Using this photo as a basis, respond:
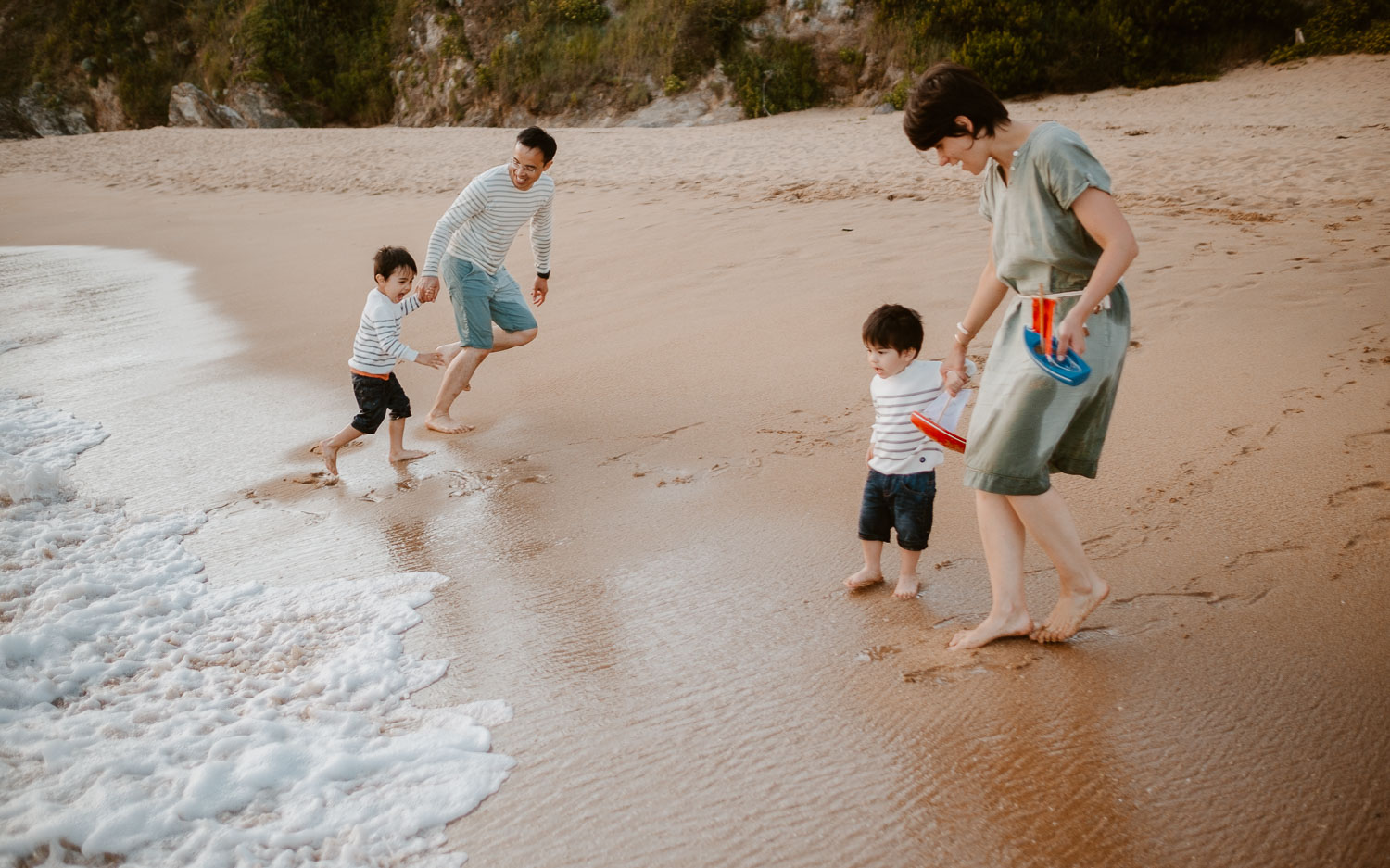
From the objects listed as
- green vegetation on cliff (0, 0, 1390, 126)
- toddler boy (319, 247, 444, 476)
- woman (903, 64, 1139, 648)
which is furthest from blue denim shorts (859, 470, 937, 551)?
green vegetation on cliff (0, 0, 1390, 126)

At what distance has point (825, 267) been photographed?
Answer: 779 centimetres

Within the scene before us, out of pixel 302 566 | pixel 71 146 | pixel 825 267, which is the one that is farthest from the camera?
pixel 71 146

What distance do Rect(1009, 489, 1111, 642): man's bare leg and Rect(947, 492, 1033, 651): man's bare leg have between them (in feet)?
0.23

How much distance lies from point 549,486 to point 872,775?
2584 mm

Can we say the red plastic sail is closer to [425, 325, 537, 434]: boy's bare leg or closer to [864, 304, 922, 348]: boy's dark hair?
[864, 304, 922, 348]: boy's dark hair

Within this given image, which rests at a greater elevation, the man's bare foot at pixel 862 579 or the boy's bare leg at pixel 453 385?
the boy's bare leg at pixel 453 385

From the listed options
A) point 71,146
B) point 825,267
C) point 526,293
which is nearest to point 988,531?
point 825,267

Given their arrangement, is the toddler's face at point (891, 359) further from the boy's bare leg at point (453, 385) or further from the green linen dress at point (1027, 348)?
the boy's bare leg at point (453, 385)

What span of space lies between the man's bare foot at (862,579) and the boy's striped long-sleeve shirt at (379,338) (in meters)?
2.65

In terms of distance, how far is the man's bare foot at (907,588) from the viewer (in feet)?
11.2

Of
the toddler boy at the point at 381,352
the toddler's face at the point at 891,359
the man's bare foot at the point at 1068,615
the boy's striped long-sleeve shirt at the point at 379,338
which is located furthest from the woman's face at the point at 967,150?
the boy's striped long-sleeve shirt at the point at 379,338

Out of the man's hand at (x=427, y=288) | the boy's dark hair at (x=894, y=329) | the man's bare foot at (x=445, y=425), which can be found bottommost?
the man's bare foot at (x=445, y=425)

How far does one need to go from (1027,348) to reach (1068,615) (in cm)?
87

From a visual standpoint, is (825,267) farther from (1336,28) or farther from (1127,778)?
(1336,28)
